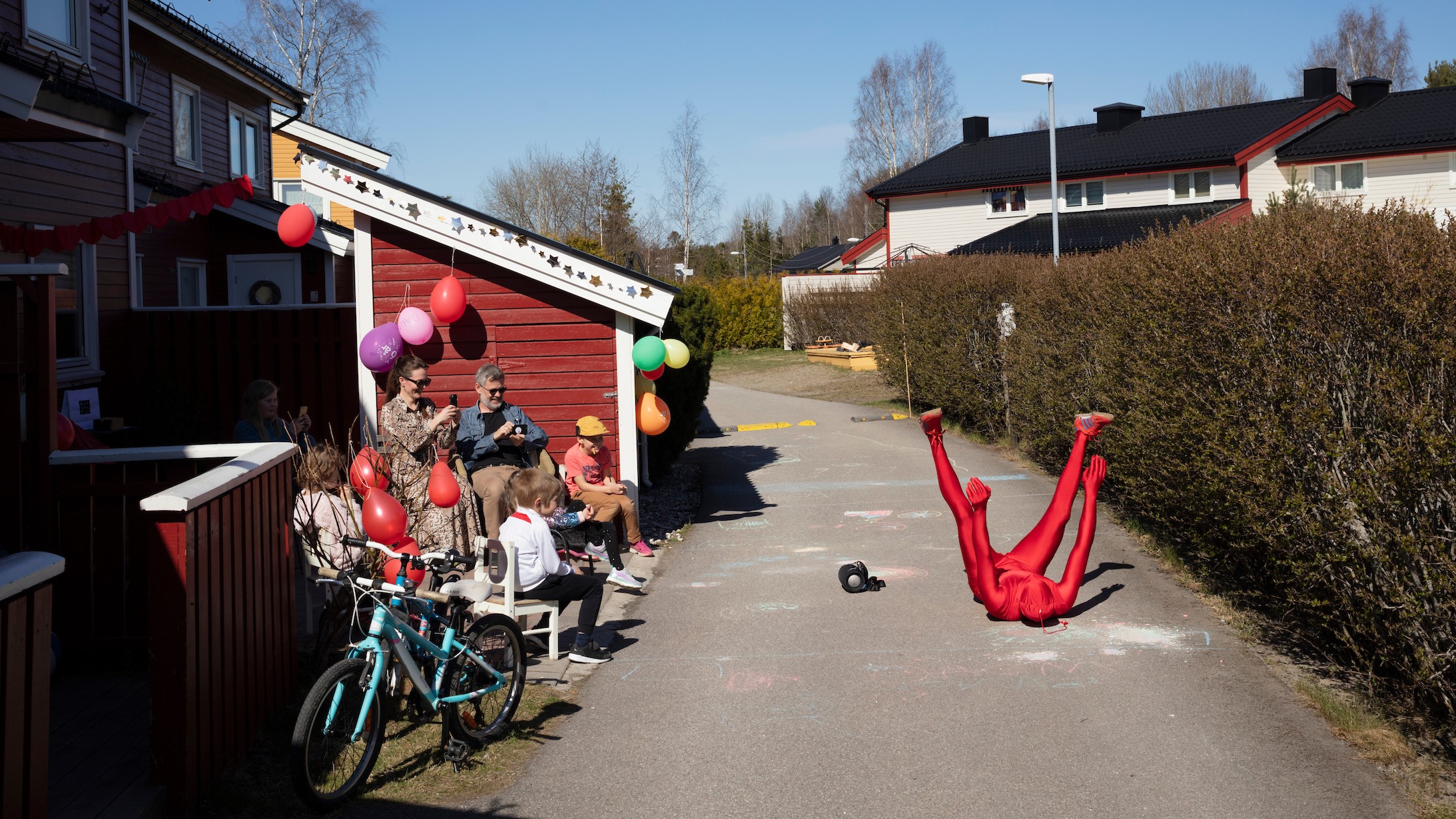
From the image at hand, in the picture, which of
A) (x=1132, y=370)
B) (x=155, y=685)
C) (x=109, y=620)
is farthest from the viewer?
(x=1132, y=370)

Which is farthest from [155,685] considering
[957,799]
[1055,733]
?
[1055,733]

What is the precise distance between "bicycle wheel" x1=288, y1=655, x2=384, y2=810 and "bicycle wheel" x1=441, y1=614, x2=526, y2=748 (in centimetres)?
42

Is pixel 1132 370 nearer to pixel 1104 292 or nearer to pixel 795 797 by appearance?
pixel 1104 292

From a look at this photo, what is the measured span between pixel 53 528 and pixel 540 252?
5.11 meters

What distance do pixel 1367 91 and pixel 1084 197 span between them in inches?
403

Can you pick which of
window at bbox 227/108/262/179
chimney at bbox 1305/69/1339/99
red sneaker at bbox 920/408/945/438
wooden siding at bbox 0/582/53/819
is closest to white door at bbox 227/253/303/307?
window at bbox 227/108/262/179

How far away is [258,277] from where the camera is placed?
62.2 feet

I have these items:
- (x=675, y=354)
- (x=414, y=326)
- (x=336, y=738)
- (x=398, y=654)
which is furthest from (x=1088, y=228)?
(x=336, y=738)

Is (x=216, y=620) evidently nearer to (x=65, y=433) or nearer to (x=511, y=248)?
(x=65, y=433)

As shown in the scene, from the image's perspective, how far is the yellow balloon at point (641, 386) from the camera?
1107 centimetres

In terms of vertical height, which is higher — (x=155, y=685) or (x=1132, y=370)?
(x=1132, y=370)

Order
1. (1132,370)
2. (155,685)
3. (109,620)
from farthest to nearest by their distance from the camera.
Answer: (1132,370), (109,620), (155,685)

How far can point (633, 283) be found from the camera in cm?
1035

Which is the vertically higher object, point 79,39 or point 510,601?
point 79,39
